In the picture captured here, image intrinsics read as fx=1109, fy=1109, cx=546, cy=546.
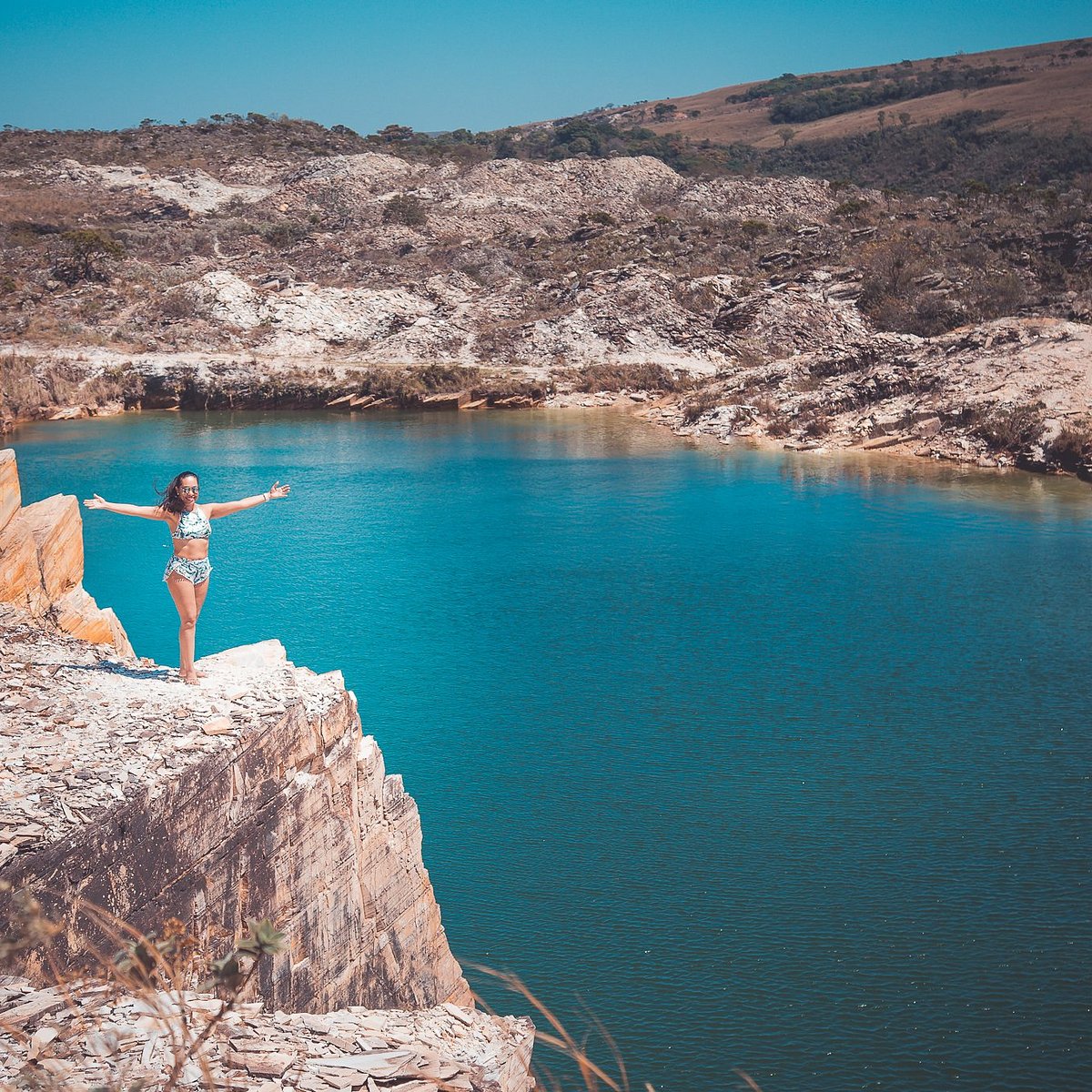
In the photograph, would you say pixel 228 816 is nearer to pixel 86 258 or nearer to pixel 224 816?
pixel 224 816

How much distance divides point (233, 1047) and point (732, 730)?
9.08 m

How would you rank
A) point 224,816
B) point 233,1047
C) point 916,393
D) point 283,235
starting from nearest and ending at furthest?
1. point 233,1047
2. point 224,816
3. point 916,393
4. point 283,235

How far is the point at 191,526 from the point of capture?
845cm

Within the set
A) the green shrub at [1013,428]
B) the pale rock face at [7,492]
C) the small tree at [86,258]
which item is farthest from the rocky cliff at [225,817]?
the small tree at [86,258]

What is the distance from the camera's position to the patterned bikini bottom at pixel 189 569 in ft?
28.0

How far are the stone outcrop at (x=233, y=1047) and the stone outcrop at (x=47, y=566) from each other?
593 centimetres

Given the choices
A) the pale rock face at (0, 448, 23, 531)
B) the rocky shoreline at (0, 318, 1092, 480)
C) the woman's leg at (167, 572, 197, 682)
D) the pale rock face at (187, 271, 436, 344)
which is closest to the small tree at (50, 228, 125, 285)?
the pale rock face at (187, 271, 436, 344)

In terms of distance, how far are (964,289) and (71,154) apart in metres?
63.2

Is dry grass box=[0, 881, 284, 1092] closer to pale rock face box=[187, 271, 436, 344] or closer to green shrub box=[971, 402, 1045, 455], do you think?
green shrub box=[971, 402, 1045, 455]

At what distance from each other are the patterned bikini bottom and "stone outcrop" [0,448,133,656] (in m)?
1.96

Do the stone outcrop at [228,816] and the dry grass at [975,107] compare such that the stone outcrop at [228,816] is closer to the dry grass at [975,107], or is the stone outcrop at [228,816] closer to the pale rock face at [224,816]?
the pale rock face at [224,816]

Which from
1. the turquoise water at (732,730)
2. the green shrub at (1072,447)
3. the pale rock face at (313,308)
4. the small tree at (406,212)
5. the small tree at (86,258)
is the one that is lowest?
the turquoise water at (732,730)

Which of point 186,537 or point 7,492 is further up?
point 7,492

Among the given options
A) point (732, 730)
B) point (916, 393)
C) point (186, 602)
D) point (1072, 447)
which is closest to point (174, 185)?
point (916, 393)
